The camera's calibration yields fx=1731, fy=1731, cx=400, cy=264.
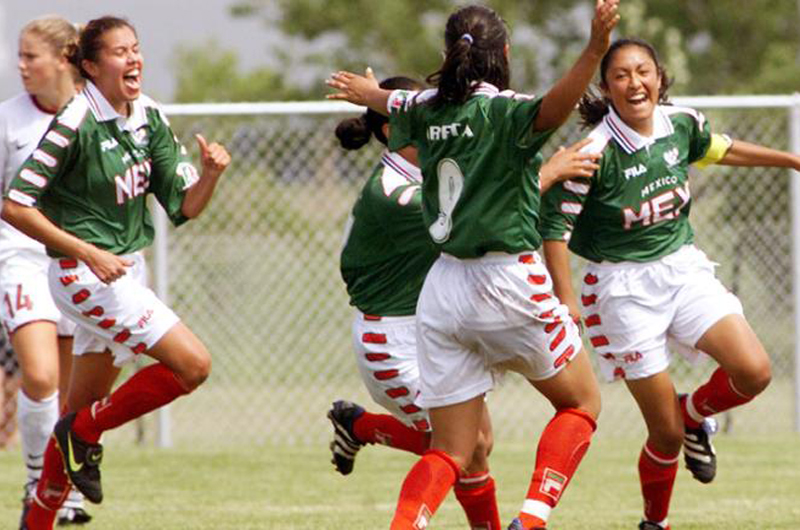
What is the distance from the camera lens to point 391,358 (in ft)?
20.5

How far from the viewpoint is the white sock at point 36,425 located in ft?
24.5

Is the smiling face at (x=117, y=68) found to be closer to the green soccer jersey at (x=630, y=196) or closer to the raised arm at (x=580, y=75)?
the green soccer jersey at (x=630, y=196)

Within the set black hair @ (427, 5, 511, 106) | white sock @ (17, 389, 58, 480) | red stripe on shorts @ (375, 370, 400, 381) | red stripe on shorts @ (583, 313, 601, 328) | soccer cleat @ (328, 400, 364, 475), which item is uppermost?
black hair @ (427, 5, 511, 106)

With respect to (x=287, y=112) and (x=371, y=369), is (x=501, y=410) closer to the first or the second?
(x=287, y=112)

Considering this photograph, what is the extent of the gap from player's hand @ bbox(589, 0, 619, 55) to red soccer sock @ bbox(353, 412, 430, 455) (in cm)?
210

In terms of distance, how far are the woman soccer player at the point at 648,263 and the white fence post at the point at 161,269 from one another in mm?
4691

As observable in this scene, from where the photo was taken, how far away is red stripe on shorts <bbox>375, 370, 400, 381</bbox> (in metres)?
6.25

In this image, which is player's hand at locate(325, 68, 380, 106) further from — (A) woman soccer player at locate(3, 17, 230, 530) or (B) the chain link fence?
(B) the chain link fence

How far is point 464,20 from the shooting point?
5395mm

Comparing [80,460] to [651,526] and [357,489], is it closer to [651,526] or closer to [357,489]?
[651,526]

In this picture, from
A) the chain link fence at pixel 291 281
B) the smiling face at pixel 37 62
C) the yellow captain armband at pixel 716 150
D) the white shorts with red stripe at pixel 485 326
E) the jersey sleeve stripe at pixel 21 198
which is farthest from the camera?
the chain link fence at pixel 291 281

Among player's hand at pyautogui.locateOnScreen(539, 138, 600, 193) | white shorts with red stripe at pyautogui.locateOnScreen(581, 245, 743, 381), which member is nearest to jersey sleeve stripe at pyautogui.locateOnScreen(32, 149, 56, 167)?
player's hand at pyautogui.locateOnScreen(539, 138, 600, 193)

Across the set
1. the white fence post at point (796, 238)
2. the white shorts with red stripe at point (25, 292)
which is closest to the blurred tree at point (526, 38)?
the white fence post at point (796, 238)

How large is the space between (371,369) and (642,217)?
1182 mm
